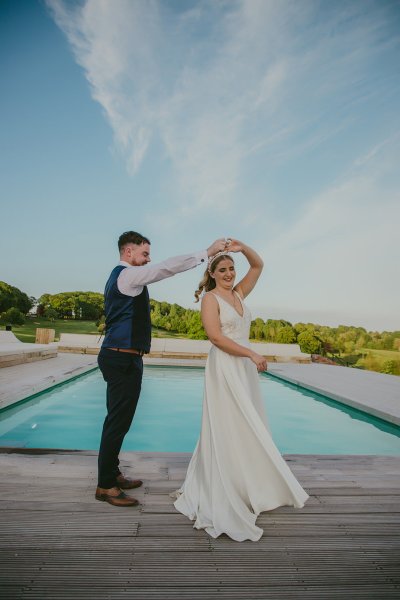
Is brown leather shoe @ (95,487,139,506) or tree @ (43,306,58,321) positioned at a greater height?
tree @ (43,306,58,321)

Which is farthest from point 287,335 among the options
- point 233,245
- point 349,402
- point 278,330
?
point 233,245

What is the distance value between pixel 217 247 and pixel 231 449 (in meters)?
1.35

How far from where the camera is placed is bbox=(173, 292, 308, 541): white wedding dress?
1979 millimetres

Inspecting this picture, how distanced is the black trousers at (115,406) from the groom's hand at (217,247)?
900mm

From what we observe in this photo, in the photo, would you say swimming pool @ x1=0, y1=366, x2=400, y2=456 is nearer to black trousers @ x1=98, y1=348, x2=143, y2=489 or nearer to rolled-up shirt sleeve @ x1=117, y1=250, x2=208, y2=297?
black trousers @ x1=98, y1=348, x2=143, y2=489

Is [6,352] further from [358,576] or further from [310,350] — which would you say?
[310,350]

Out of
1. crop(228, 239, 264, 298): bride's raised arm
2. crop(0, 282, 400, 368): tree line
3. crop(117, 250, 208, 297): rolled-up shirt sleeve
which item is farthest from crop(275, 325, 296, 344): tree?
crop(117, 250, 208, 297): rolled-up shirt sleeve

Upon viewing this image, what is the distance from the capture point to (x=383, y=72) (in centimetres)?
992

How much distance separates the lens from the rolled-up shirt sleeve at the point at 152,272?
1.98m

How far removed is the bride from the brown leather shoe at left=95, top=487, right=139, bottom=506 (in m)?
0.30

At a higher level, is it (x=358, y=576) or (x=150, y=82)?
(x=150, y=82)

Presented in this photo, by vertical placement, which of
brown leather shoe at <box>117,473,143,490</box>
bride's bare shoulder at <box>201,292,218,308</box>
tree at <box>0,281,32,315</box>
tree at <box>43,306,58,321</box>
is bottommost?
brown leather shoe at <box>117,473,143,490</box>

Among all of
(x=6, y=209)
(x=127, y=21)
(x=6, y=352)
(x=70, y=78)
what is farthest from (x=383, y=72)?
(x=6, y=209)

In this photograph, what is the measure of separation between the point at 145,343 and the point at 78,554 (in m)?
1.19
